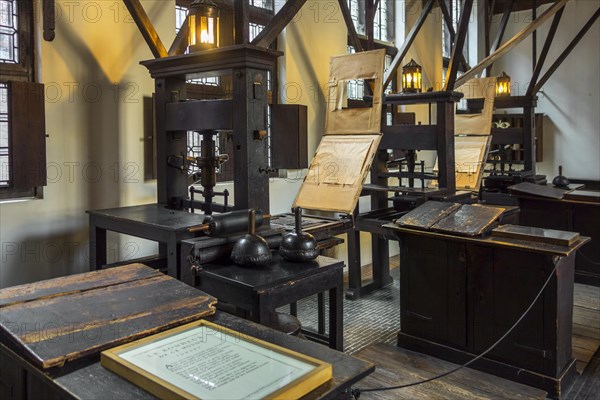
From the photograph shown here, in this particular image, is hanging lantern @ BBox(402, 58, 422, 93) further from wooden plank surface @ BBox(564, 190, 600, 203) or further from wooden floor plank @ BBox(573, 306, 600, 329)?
wooden floor plank @ BBox(573, 306, 600, 329)

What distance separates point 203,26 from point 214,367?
225 centimetres

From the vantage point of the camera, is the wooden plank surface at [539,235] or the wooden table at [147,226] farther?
the wooden plank surface at [539,235]

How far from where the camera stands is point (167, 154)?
3.48m

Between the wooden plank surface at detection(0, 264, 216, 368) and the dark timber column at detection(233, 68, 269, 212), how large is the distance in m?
1.00

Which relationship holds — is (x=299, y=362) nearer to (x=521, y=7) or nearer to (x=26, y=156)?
(x=26, y=156)

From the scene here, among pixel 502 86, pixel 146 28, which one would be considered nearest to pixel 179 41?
pixel 146 28

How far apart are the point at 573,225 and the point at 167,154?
12.6 feet

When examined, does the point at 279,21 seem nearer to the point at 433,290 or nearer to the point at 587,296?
the point at 433,290

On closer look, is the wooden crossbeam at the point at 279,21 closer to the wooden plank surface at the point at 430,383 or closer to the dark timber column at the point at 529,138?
the wooden plank surface at the point at 430,383

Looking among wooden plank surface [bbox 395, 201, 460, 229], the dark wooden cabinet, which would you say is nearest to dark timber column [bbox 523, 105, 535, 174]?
the dark wooden cabinet

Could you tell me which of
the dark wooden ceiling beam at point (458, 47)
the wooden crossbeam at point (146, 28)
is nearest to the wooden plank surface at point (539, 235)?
the dark wooden ceiling beam at point (458, 47)

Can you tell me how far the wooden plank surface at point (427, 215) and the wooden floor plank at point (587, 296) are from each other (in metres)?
1.89

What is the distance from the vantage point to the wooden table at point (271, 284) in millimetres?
2109

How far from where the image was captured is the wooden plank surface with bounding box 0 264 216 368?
1.37 m
